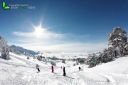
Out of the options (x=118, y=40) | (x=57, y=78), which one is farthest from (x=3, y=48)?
(x=57, y=78)

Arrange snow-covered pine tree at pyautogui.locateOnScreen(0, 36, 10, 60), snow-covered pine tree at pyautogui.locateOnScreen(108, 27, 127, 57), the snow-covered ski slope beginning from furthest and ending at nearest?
snow-covered pine tree at pyautogui.locateOnScreen(0, 36, 10, 60), snow-covered pine tree at pyautogui.locateOnScreen(108, 27, 127, 57), the snow-covered ski slope

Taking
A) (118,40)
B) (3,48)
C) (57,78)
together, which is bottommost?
(57,78)

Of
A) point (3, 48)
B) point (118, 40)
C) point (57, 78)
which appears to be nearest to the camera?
point (57, 78)

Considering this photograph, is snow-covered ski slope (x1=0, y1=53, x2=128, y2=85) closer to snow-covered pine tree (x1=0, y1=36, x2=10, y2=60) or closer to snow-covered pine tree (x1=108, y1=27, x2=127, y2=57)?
snow-covered pine tree (x1=108, y1=27, x2=127, y2=57)

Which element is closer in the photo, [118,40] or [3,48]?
[118,40]

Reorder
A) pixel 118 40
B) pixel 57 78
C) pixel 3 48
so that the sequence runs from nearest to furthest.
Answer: pixel 57 78, pixel 118 40, pixel 3 48

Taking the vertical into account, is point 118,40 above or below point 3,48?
above

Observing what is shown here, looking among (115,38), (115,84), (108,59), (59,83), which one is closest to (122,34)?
(115,38)

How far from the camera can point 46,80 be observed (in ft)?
82.3

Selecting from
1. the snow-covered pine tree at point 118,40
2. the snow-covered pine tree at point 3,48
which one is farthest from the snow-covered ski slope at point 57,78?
the snow-covered pine tree at point 3,48

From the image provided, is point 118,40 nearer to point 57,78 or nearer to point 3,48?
point 57,78

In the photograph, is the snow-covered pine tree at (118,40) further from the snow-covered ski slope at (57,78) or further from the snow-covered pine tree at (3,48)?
the snow-covered pine tree at (3,48)

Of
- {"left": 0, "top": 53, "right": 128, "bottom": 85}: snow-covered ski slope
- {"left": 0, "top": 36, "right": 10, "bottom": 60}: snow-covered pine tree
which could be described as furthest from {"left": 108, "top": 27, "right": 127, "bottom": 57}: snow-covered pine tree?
{"left": 0, "top": 36, "right": 10, "bottom": 60}: snow-covered pine tree

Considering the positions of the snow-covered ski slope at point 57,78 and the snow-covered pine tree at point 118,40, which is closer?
the snow-covered ski slope at point 57,78
